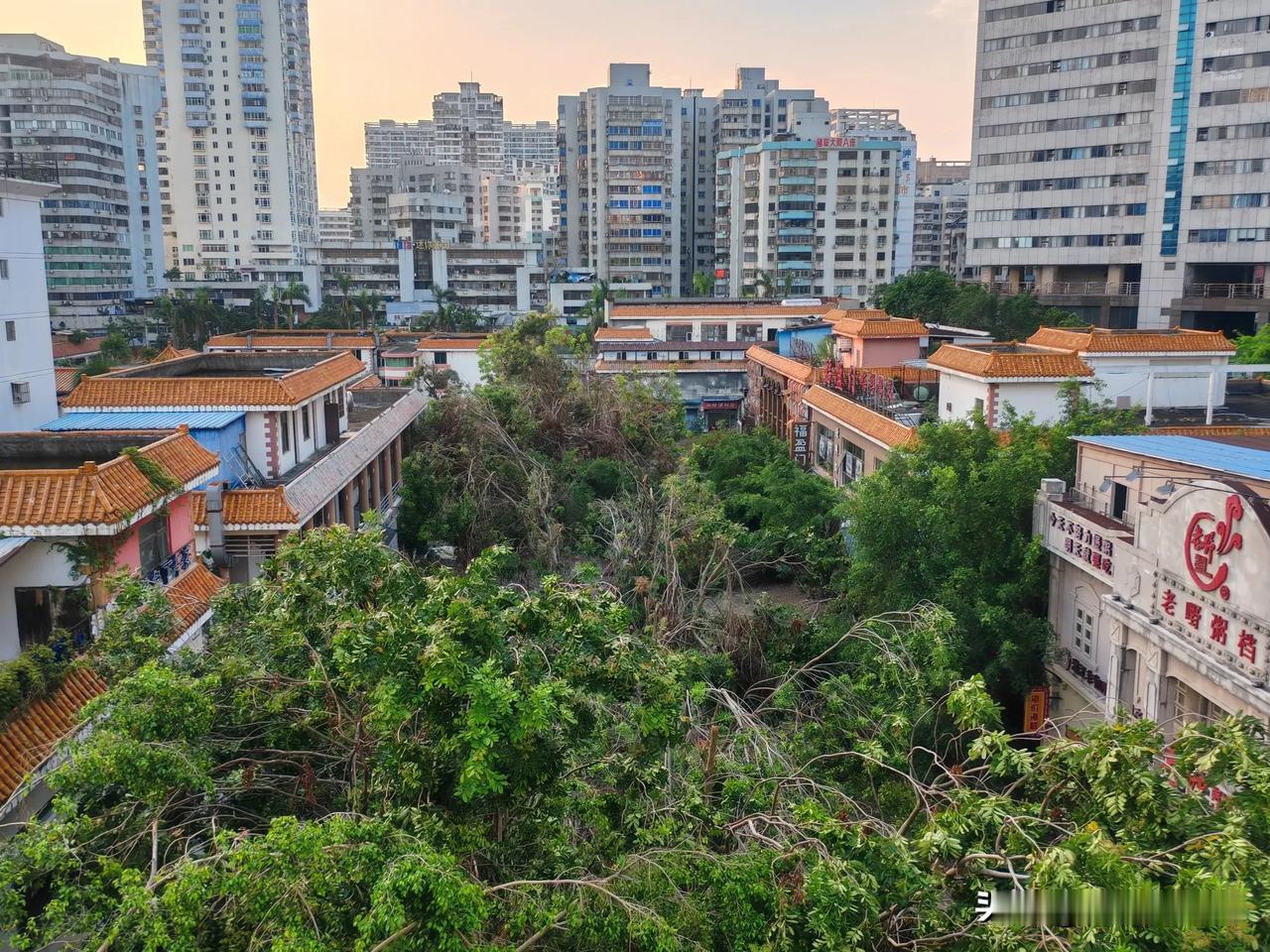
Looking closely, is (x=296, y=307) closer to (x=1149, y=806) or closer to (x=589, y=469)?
(x=589, y=469)

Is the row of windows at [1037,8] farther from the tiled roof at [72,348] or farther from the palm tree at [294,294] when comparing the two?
the tiled roof at [72,348]

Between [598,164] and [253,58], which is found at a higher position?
[253,58]

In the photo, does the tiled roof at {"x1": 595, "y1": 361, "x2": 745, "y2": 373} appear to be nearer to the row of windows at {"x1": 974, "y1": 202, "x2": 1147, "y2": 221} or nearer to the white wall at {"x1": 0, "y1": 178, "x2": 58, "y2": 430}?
the row of windows at {"x1": 974, "y1": 202, "x2": 1147, "y2": 221}

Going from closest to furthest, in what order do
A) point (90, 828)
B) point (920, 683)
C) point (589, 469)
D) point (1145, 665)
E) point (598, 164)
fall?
point (90, 828)
point (920, 683)
point (1145, 665)
point (589, 469)
point (598, 164)

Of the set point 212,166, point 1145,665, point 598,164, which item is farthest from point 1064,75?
point 212,166

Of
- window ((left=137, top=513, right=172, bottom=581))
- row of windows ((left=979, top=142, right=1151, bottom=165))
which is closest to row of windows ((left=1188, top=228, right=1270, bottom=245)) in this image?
row of windows ((left=979, top=142, right=1151, bottom=165))

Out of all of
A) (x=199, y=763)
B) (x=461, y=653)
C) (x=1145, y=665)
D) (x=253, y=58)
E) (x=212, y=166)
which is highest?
(x=253, y=58)

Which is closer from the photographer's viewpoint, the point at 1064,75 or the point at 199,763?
the point at 199,763
